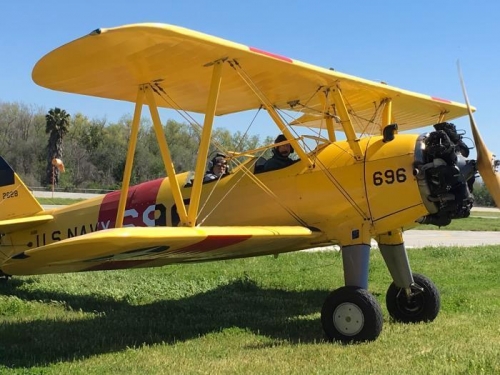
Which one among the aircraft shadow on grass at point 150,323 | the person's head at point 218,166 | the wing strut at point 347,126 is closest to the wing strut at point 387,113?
the wing strut at point 347,126

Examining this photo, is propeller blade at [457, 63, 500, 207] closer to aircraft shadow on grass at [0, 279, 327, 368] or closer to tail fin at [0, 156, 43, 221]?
aircraft shadow on grass at [0, 279, 327, 368]

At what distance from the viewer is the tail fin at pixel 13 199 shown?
8.80 metres

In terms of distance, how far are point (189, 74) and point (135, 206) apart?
212 cm

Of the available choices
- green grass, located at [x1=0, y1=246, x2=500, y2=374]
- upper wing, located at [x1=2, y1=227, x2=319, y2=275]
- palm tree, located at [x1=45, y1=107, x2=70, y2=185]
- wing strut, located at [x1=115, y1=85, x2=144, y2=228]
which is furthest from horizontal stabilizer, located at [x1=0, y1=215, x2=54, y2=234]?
palm tree, located at [x1=45, y1=107, x2=70, y2=185]

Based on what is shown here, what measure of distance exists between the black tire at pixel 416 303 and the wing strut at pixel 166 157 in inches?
111

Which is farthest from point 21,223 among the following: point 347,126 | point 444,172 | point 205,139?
point 444,172

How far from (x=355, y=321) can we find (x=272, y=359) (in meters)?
1.08

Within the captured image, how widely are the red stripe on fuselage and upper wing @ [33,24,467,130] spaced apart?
1160 millimetres

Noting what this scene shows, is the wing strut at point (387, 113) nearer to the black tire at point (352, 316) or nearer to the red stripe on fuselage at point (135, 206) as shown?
the black tire at point (352, 316)

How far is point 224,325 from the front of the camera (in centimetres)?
639

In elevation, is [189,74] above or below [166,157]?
above

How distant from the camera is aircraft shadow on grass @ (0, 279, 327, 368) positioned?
527 centimetres

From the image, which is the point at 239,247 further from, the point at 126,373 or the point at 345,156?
the point at 126,373

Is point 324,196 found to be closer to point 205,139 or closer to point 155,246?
point 205,139
